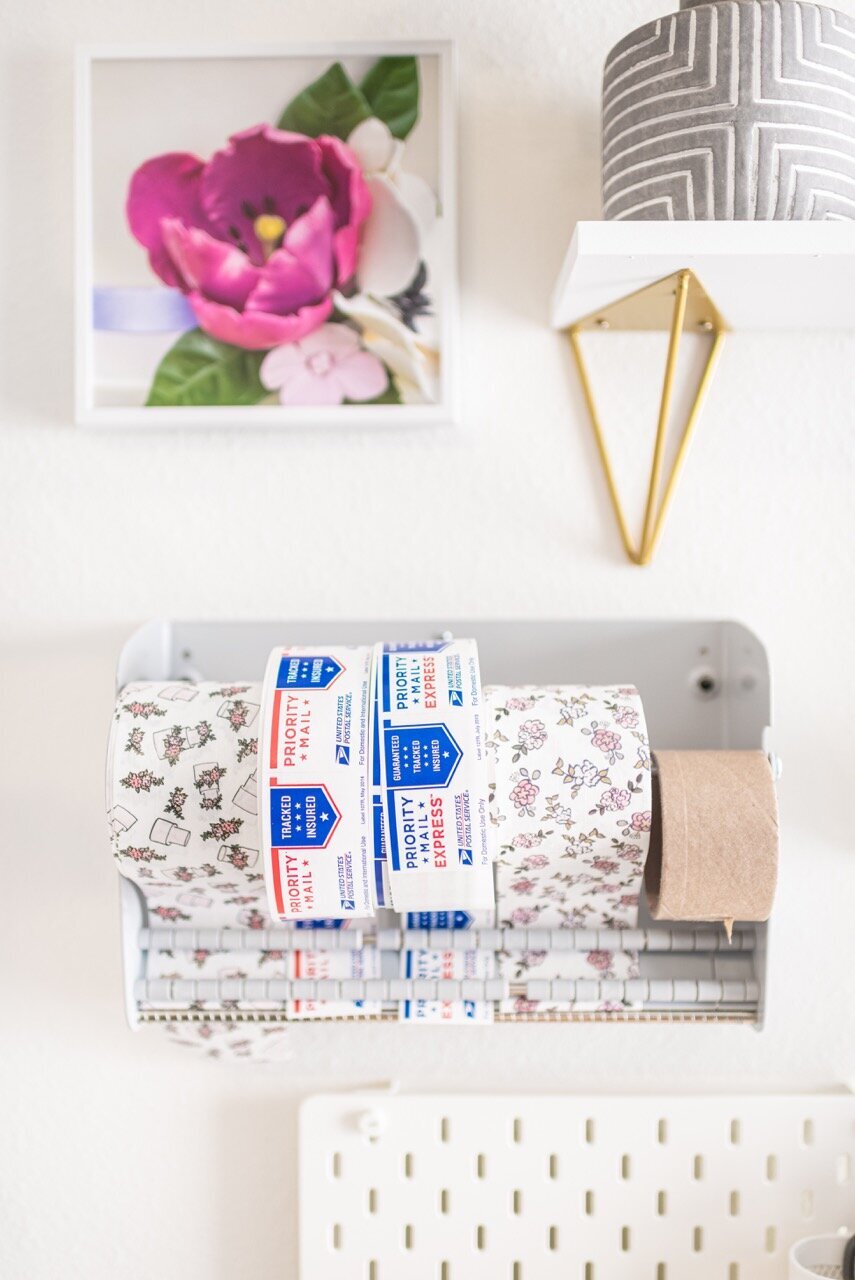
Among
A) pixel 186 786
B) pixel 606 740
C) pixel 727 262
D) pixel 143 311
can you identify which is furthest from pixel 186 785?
pixel 727 262

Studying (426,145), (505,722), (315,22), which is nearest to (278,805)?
(505,722)

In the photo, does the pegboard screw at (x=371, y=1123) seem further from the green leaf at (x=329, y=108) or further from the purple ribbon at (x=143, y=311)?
the green leaf at (x=329, y=108)

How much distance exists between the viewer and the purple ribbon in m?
0.88

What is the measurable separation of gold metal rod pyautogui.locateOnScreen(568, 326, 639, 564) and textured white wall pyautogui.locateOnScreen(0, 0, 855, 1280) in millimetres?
13

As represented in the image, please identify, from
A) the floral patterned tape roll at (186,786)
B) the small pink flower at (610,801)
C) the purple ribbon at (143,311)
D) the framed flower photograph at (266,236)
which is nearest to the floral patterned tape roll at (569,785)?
the small pink flower at (610,801)

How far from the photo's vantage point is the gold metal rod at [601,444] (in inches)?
35.0

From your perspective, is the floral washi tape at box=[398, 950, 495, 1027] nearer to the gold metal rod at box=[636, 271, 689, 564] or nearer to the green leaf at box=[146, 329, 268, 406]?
the gold metal rod at box=[636, 271, 689, 564]

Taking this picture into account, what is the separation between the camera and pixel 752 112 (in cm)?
70

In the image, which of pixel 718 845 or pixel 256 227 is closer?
pixel 718 845

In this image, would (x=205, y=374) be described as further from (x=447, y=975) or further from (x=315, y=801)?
(x=447, y=975)

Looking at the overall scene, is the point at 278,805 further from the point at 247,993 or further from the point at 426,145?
the point at 426,145

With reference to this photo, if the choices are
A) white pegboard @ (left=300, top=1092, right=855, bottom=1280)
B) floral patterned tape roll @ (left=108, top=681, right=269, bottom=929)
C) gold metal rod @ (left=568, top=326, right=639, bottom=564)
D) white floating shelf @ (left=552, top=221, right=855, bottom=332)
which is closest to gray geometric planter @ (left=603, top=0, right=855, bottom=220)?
white floating shelf @ (left=552, top=221, right=855, bottom=332)

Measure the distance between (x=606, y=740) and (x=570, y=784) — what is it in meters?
0.04

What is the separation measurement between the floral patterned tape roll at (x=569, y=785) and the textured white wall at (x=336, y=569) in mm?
169
